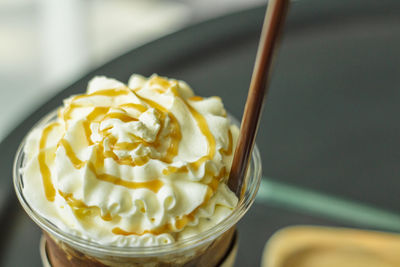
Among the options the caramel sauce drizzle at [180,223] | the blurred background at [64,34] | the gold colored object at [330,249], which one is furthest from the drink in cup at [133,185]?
the blurred background at [64,34]

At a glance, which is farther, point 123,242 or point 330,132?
point 330,132

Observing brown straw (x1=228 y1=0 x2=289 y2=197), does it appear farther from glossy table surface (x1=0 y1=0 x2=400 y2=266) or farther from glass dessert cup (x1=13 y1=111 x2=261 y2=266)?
glossy table surface (x1=0 y1=0 x2=400 y2=266)

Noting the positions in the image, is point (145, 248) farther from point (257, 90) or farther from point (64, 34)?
point (64, 34)

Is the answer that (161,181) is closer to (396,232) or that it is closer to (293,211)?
(293,211)

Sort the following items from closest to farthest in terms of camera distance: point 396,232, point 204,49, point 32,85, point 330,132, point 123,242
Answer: point 123,242 < point 396,232 < point 330,132 < point 204,49 < point 32,85

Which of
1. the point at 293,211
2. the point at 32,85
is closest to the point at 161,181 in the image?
the point at 293,211

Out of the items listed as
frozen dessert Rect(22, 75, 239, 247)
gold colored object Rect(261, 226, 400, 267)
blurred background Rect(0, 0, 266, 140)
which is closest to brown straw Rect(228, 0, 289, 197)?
frozen dessert Rect(22, 75, 239, 247)

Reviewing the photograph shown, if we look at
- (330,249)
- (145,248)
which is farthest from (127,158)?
→ (330,249)
